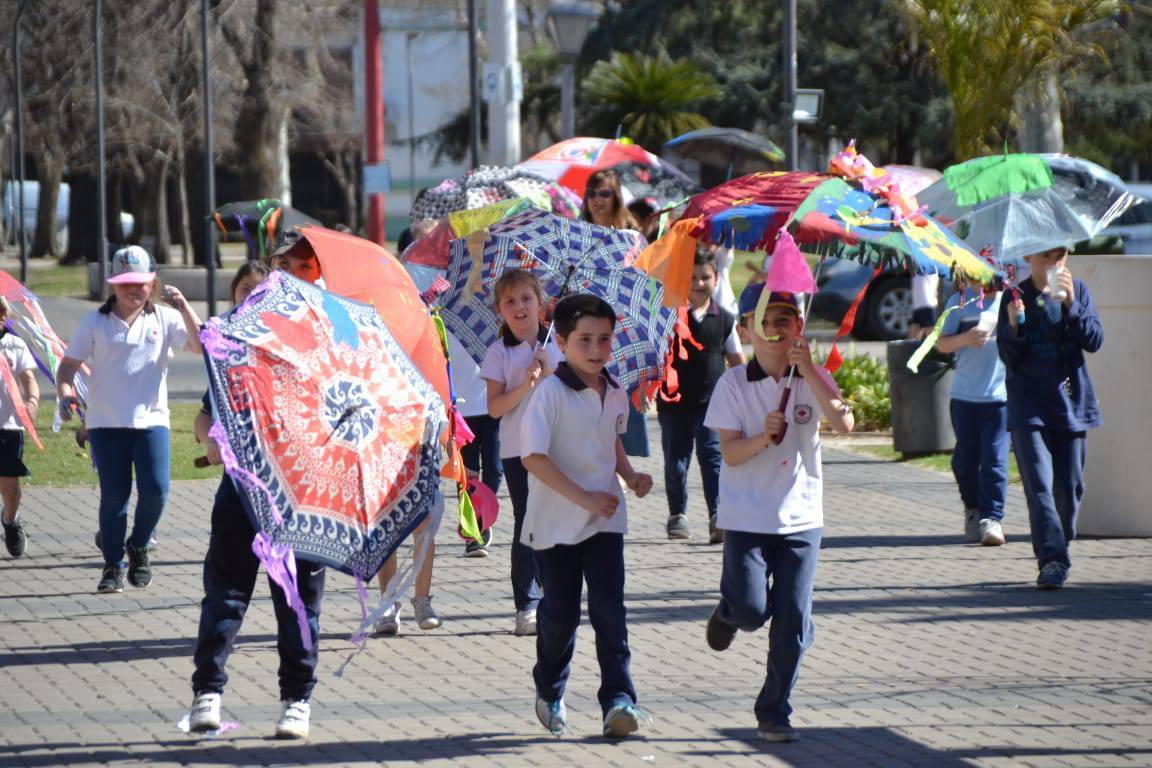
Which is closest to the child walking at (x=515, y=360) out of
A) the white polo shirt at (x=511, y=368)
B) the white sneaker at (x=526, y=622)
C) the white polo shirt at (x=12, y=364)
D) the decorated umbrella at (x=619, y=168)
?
the white polo shirt at (x=511, y=368)

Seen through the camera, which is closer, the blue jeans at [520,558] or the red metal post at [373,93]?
the blue jeans at [520,558]

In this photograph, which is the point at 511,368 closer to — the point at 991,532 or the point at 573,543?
the point at 573,543

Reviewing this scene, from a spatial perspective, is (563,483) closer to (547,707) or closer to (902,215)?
(547,707)

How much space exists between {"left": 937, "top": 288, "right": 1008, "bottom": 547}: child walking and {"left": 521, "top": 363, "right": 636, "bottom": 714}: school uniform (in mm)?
4142

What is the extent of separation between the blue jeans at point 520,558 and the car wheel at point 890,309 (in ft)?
50.3

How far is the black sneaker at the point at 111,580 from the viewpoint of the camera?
8898mm

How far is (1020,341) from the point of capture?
8609 mm

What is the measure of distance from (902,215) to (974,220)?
1.62m

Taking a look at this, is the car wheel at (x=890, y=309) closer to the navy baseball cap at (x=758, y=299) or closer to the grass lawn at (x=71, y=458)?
the grass lawn at (x=71, y=458)

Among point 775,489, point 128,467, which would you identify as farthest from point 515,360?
point 128,467

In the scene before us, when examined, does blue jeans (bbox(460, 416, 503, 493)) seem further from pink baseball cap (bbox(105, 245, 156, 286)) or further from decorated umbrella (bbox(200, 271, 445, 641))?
decorated umbrella (bbox(200, 271, 445, 641))

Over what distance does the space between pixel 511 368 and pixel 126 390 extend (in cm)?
212

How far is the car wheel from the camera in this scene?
22609mm

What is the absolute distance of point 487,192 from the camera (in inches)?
440
